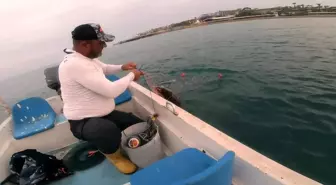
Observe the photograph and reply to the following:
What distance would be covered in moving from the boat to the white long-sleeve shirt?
746 mm

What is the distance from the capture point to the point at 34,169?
2457 mm

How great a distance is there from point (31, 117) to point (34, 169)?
1231mm

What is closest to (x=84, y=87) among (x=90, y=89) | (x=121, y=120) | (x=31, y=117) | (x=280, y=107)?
(x=90, y=89)

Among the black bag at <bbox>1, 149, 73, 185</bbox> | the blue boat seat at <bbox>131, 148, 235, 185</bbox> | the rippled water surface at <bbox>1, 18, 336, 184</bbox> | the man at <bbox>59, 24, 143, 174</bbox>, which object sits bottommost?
the rippled water surface at <bbox>1, 18, 336, 184</bbox>

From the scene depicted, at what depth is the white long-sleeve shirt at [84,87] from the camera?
1.97 metres

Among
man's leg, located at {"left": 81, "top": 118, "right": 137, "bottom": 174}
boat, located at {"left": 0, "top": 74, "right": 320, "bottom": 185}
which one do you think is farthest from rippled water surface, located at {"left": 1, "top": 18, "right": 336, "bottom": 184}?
man's leg, located at {"left": 81, "top": 118, "right": 137, "bottom": 174}

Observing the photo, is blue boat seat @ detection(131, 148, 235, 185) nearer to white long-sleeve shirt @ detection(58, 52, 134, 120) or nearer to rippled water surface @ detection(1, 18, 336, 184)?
white long-sleeve shirt @ detection(58, 52, 134, 120)

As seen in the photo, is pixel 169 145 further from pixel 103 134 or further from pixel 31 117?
pixel 31 117

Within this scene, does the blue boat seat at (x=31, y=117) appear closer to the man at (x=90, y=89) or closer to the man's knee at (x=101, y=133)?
the man at (x=90, y=89)

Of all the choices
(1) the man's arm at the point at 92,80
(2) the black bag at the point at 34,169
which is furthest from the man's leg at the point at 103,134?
(2) the black bag at the point at 34,169

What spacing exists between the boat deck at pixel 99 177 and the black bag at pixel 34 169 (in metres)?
0.09

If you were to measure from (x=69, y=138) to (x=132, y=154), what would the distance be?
1568 mm

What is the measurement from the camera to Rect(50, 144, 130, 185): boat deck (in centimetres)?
235

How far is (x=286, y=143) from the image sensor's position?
11.2 ft
